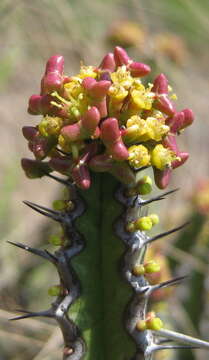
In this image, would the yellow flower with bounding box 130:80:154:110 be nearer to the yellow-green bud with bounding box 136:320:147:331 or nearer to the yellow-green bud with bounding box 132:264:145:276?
the yellow-green bud with bounding box 132:264:145:276

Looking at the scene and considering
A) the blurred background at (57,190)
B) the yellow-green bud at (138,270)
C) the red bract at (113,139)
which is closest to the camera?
the red bract at (113,139)

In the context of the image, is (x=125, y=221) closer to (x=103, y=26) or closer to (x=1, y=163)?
(x=1, y=163)

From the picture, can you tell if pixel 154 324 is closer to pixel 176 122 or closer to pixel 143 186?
pixel 143 186

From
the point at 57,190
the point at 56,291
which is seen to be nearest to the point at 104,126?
the point at 56,291

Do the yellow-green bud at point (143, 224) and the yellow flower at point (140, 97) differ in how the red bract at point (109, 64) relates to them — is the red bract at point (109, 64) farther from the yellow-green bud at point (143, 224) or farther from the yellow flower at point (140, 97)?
the yellow-green bud at point (143, 224)

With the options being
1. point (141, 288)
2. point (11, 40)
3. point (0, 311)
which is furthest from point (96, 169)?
point (11, 40)

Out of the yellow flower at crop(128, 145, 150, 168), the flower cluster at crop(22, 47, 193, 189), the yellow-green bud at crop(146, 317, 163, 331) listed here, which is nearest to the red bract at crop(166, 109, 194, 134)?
the flower cluster at crop(22, 47, 193, 189)

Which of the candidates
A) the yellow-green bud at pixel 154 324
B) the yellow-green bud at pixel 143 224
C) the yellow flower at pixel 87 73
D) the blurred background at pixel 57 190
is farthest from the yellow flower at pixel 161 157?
the blurred background at pixel 57 190
